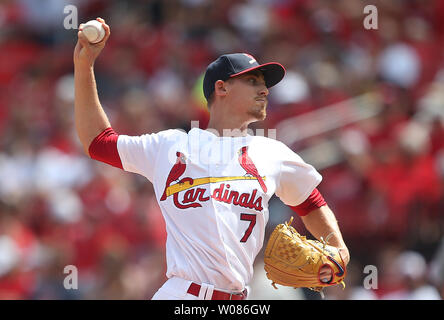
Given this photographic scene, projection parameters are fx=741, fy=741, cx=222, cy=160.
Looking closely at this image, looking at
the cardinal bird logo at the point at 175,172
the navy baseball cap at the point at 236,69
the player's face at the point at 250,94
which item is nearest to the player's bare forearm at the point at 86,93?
the cardinal bird logo at the point at 175,172

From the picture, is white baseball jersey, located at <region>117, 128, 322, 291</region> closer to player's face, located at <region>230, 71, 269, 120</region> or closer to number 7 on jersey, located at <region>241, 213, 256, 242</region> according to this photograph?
number 7 on jersey, located at <region>241, 213, 256, 242</region>

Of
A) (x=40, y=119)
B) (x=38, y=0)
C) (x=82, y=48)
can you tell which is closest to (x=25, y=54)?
(x=38, y=0)

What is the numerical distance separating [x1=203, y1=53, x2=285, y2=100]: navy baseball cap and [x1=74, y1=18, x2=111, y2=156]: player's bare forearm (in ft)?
1.74

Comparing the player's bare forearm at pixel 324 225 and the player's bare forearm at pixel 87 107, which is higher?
the player's bare forearm at pixel 87 107

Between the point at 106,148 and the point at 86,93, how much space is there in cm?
27

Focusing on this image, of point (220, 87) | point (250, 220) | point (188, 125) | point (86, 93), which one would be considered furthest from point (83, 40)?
point (188, 125)

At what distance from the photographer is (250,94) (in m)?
3.48

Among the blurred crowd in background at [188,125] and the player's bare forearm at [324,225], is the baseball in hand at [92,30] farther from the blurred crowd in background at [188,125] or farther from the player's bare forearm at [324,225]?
the blurred crowd in background at [188,125]

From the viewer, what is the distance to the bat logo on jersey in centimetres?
328

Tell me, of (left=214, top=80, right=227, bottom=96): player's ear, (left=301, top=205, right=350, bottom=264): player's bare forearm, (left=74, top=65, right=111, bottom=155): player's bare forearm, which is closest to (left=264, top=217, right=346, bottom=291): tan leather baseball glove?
(left=301, top=205, right=350, bottom=264): player's bare forearm

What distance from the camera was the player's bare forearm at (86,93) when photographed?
3379 mm

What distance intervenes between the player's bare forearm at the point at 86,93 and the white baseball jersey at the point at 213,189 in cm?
15

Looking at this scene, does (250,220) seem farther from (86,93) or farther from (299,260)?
(86,93)

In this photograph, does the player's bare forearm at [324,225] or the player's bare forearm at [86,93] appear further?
the player's bare forearm at [324,225]
